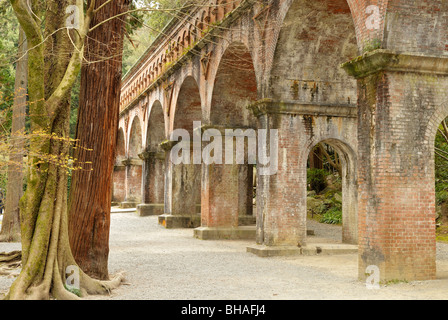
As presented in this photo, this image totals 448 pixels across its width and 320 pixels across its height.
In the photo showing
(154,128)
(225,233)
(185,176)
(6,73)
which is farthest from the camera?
(154,128)

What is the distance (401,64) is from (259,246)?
610 cm

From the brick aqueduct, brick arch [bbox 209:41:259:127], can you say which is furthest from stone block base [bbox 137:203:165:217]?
brick arch [bbox 209:41:259:127]

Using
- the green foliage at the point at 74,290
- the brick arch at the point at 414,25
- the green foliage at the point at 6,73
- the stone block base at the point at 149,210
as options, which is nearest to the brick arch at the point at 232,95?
the green foliage at the point at 6,73

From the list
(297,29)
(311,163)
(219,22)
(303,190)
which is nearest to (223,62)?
(219,22)

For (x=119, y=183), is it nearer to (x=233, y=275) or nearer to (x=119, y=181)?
(x=119, y=181)

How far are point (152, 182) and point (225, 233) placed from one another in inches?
427

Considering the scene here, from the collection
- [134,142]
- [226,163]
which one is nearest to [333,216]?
[226,163]

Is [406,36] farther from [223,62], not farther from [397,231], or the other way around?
[223,62]

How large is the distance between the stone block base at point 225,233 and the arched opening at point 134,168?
1571cm

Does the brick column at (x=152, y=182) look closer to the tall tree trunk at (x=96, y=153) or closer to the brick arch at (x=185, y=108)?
the brick arch at (x=185, y=108)

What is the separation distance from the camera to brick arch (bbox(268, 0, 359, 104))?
11.0 meters

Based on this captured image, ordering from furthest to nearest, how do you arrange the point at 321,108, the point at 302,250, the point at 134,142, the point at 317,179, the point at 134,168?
1. the point at 134,142
2. the point at 134,168
3. the point at 317,179
4. the point at 321,108
5. the point at 302,250

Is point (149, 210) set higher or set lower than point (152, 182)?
lower

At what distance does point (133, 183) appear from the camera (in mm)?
31312
